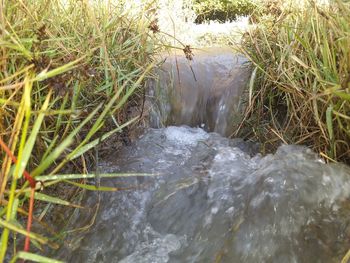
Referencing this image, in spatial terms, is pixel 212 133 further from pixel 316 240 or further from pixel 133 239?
pixel 316 240

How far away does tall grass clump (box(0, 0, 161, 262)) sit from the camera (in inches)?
50.1

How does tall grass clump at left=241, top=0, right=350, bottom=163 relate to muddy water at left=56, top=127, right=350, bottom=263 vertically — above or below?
above

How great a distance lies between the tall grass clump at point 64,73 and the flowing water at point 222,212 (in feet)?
0.73

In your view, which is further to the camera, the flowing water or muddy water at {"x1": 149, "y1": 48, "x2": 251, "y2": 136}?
muddy water at {"x1": 149, "y1": 48, "x2": 251, "y2": 136}

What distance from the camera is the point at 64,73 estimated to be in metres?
1.54

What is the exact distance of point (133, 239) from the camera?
154 centimetres

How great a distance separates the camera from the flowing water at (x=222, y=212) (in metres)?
1.30

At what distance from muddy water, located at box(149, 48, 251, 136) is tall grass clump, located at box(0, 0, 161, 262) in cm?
36

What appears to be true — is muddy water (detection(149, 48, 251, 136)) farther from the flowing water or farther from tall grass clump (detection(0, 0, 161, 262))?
the flowing water

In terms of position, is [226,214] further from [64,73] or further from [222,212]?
[64,73]

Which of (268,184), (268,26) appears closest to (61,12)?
(268,26)

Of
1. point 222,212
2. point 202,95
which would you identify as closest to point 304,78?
point 222,212

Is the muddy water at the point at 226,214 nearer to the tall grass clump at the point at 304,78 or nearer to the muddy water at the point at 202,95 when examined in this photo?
the tall grass clump at the point at 304,78

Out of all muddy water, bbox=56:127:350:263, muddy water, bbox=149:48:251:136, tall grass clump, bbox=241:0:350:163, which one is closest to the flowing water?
muddy water, bbox=56:127:350:263
